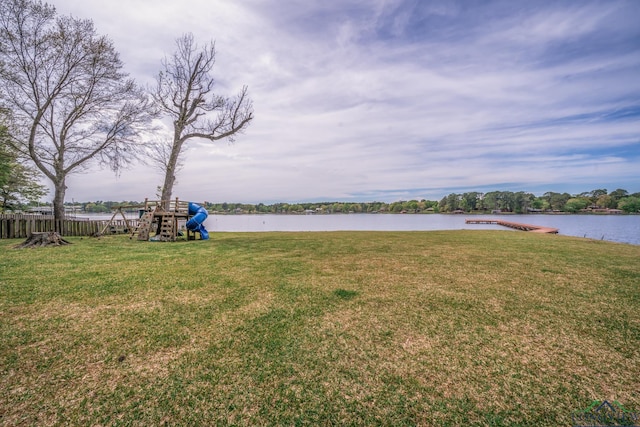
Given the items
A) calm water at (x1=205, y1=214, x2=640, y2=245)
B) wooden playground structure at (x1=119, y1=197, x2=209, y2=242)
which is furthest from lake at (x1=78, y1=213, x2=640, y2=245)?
wooden playground structure at (x1=119, y1=197, x2=209, y2=242)

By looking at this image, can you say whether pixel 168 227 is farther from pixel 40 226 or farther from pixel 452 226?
pixel 452 226

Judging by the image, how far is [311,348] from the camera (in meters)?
3.52

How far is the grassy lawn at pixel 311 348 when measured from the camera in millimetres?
2529

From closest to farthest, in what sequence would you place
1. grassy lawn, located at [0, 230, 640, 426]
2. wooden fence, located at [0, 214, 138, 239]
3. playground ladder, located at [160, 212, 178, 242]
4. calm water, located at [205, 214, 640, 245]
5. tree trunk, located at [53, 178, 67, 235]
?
grassy lawn, located at [0, 230, 640, 426] → wooden fence, located at [0, 214, 138, 239] → playground ladder, located at [160, 212, 178, 242] → tree trunk, located at [53, 178, 67, 235] → calm water, located at [205, 214, 640, 245]

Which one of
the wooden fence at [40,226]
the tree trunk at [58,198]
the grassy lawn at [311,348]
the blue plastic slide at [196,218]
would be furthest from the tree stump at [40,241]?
the tree trunk at [58,198]

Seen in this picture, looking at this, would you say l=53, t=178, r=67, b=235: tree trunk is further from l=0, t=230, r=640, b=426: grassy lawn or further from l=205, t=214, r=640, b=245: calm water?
l=0, t=230, r=640, b=426: grassy lawn

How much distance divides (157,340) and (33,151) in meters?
20.9

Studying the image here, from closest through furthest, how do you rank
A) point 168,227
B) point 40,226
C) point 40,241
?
point 40,241, point 168,227, point 40,226

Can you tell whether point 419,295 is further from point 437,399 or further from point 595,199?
point 595,199

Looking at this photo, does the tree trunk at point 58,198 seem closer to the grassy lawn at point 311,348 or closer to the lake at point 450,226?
the lake at point 450,226

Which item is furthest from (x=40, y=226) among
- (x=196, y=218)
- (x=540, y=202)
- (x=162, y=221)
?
(x=540, y=202)

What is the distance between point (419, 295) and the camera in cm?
548

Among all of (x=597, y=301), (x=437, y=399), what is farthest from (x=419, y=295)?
(x=597, y=301)

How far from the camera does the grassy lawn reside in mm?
2529
